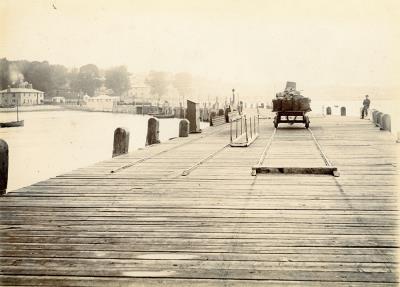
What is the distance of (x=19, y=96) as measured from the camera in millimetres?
98000

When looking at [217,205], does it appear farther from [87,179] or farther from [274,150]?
[274,150]

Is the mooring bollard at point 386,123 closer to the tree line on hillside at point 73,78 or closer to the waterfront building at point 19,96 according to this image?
the waterfront building at point 19,96

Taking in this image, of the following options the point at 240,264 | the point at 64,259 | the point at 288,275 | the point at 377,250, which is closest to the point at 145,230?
the point at 64,259

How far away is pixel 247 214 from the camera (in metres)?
5.77

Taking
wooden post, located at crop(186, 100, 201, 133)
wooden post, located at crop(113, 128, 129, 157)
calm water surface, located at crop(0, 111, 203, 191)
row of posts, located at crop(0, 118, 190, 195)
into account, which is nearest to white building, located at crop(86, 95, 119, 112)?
calm water surface, located at crop(0, 111, 203, 191)

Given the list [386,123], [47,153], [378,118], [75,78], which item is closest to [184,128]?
[386,123]

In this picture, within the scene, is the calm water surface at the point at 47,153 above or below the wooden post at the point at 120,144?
below

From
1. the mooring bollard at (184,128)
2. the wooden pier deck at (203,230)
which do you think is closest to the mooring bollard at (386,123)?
the mooring bollard at (184,128)

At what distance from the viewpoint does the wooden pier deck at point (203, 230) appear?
12.6 ft

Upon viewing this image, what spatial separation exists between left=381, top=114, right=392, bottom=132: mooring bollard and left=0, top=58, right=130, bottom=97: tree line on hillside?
339ft

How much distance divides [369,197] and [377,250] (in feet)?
8.30

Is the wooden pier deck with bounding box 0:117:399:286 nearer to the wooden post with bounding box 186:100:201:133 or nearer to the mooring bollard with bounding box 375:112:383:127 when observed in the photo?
the wooden post with bounding box 186:100:201:133

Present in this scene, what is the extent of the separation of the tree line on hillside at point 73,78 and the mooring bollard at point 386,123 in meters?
103

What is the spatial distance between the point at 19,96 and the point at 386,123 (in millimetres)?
89890
